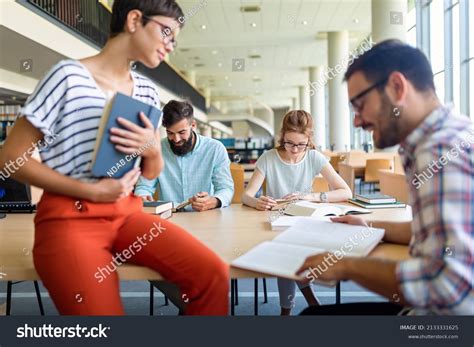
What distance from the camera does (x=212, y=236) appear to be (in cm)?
129

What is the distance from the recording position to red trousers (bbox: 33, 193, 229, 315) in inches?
34.8

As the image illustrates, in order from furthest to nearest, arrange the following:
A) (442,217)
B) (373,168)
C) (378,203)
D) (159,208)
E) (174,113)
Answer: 1. (373,168)
2. (174,113)
3. (378,203)
4. (159,208)
5. (442,217)

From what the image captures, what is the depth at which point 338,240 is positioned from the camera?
3.57 ft

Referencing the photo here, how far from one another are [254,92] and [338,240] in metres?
23.5

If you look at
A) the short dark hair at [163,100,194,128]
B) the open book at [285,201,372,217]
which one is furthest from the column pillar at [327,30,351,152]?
the open book at [285,201,372,217]

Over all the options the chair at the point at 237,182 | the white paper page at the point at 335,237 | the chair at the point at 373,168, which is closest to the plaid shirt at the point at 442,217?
the white paper page at the point at 335,237

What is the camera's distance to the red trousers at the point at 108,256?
883mm

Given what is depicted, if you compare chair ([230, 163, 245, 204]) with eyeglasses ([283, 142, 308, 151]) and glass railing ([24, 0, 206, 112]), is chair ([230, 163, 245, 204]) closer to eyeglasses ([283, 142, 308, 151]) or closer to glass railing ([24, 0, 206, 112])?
eyeglasses ([283, 142, 308, 151])

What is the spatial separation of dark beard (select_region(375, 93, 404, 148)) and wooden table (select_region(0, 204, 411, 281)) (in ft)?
0.99

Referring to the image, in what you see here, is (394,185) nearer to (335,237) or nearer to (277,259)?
(335,237)

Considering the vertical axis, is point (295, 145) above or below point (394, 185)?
above

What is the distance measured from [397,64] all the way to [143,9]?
561 mm

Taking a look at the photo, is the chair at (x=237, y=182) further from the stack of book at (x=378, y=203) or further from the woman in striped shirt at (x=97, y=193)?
the woman in striped shirt at (x=97, y=193)

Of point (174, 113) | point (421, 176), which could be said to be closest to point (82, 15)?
point (174, 113)
